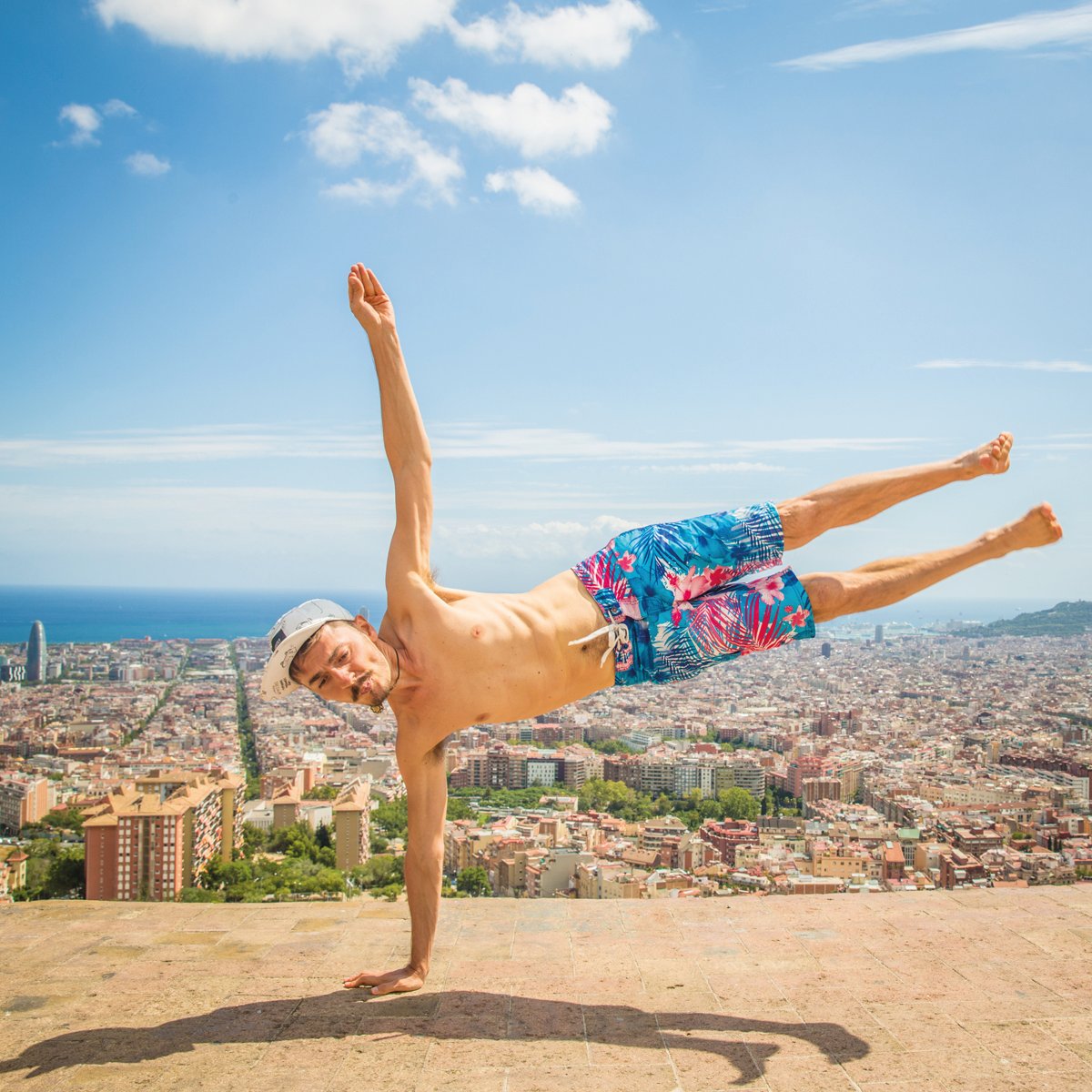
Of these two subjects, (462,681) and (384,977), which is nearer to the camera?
(462,681)

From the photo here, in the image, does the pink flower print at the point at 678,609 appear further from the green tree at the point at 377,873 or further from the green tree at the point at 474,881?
the green tree at the point at 474,881

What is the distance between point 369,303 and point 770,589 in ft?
4.94

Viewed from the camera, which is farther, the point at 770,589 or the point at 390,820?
the point at 390,820

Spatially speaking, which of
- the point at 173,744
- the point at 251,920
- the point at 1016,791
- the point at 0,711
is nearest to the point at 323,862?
the point at 251,920

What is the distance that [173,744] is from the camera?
34.2 m

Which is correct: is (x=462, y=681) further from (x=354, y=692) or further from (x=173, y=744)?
(x=173, y=744)

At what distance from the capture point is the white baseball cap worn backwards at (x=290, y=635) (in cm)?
260

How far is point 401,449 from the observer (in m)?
2.79

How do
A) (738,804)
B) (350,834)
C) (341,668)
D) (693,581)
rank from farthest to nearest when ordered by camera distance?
(738,804) < (350,834) < (693,581) < (341,668)

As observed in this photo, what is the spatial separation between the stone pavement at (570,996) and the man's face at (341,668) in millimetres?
964

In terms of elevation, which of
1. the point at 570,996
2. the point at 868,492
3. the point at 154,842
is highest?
the point at 868,492

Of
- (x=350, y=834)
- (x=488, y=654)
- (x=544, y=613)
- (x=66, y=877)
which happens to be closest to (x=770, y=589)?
(x=544, y=613)

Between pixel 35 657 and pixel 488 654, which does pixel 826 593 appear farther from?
pixel 35 657

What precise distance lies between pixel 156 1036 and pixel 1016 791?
76.2ft
